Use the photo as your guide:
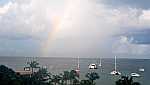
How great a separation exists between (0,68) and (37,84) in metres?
21.0

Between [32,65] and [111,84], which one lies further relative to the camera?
[111,84]

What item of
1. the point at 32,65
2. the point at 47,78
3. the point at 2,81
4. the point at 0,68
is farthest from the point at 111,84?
the point at 2,81

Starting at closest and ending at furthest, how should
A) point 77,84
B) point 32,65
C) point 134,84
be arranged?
1. point 134,84
2. point 77,84
3. point 32,65

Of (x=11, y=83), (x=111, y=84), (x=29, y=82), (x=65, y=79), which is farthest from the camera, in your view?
A: (x=111, y=84)

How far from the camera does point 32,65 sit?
155 metres

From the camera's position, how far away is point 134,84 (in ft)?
261

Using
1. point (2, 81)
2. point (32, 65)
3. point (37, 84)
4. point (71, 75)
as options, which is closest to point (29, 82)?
point (37, 84)

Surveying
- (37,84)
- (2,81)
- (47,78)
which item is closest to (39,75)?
(47,78)

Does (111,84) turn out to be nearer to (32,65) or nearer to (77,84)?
(32,65)

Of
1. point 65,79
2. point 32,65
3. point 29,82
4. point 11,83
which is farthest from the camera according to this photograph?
point 32,65

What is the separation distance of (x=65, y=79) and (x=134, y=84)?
125 feet

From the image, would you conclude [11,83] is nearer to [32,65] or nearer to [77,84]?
[77,84]

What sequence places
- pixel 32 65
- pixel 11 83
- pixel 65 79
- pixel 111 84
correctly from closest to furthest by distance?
1. pixel 11 83
2. pixel 65 79
3. pixel 32 65
4. pixel 111 84

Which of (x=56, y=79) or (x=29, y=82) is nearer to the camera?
(x=29, y=82)
